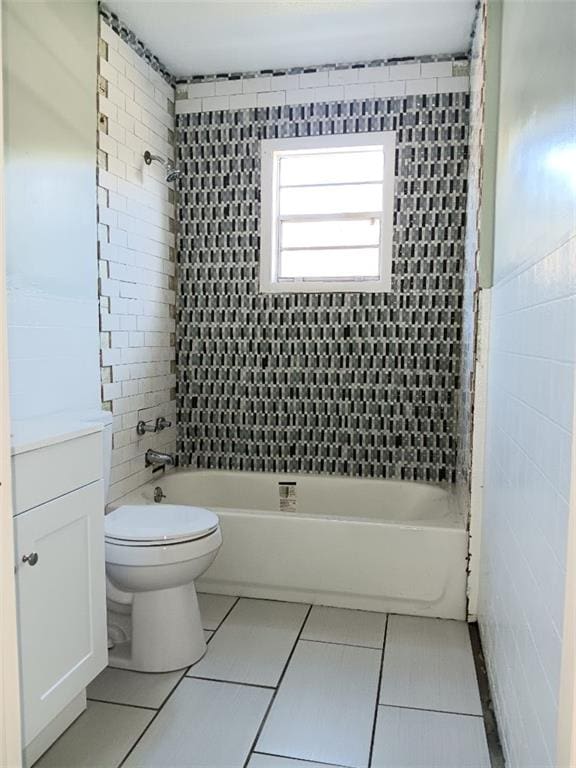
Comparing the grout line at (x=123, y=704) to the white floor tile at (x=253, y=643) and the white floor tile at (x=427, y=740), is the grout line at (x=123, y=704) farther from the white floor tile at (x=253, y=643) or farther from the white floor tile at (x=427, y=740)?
the white floor tile at (x=427, y=740)

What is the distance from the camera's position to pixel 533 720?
129 centimetres

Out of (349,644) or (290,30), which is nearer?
(349,644)

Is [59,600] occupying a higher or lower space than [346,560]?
higher

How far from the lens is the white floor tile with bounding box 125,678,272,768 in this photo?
167cm

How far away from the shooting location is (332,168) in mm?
3240

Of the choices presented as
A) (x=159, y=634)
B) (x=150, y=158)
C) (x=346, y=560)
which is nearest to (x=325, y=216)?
(x=150, y=158)

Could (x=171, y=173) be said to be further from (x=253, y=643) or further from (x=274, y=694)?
(x=274, y=694)

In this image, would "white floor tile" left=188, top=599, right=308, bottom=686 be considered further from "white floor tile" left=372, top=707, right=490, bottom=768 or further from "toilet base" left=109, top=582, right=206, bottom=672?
"white floor tile" left=372, top=707, right=490, bottom=768

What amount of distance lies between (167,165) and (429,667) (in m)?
2.58

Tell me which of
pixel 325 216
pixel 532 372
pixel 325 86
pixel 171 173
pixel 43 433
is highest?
pixel 325 86

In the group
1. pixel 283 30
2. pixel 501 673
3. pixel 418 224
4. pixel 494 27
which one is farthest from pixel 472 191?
pixel 501 673

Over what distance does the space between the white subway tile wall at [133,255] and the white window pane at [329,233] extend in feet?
2.12

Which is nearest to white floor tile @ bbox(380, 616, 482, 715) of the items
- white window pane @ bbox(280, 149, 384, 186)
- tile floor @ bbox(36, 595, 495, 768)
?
tile floor @ bbox(36, 595, 495, 768)

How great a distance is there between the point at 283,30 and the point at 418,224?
1092 millimetres
